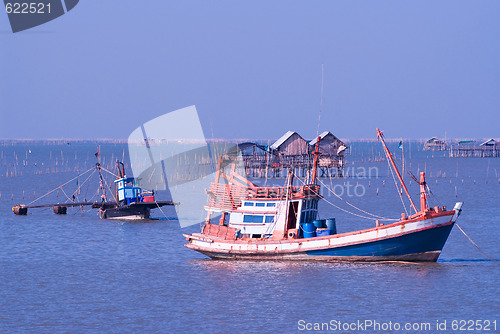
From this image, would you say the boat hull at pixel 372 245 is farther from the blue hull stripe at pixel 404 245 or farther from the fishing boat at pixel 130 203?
the fishing boat at pixel 130 203

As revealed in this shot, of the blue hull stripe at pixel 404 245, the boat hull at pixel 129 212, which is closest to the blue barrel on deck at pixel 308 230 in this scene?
the blue hull stripe at pixel 404 245

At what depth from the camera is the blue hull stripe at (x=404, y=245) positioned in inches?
1534

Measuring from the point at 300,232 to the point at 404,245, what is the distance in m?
5.32

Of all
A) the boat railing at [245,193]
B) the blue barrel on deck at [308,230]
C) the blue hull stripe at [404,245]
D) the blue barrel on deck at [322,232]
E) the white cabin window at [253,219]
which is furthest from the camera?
the white cabin window at [253,219]

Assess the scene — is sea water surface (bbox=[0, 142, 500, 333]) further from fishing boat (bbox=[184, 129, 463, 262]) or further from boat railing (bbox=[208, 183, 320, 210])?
boat railing (bbox=[208, 183, 320, 210])

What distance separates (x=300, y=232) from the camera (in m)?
41.2

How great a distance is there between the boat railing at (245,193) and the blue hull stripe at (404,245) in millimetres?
3402

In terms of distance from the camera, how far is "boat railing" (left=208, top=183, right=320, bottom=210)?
4138cm

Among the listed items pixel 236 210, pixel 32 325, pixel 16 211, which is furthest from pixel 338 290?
pixel 16 211

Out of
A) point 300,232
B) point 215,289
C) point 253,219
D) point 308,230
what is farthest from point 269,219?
point 215,289

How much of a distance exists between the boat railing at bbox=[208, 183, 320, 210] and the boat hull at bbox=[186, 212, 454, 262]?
2262 mm

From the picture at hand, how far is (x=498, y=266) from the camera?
40406 millimetres

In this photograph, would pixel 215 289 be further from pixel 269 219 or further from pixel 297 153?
pixel 297 153

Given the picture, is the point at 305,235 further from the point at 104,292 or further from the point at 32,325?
the point at 32,325
